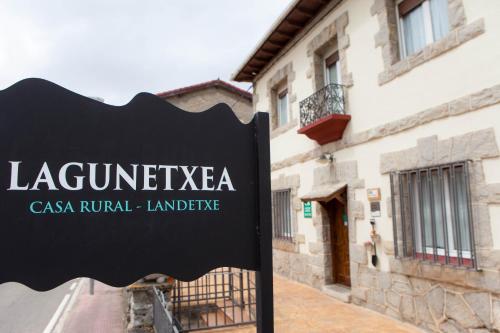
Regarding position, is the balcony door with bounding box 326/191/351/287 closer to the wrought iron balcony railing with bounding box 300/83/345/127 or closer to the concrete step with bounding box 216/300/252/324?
the wrought iron balcony railing with bounding box 300/83/345/127

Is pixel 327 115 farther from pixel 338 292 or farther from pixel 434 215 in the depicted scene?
pixel 338 292

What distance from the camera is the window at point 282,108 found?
9921 millimetres

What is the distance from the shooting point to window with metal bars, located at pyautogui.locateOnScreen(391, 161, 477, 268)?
463cm

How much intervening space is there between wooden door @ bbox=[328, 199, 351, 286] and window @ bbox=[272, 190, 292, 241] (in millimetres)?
1584

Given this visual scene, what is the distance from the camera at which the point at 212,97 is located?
61.8 ft

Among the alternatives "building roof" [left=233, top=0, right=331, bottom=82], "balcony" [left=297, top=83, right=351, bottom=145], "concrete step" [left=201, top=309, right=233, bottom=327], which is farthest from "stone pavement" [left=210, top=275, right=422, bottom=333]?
"building roof" [left=233, top=0, right=331, bottom=82]

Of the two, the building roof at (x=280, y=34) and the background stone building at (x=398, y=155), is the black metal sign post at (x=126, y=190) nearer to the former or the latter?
the background stone building at (x=398, y=155)

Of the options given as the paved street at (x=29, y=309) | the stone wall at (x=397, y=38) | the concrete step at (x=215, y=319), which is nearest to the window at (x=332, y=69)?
the stone wall at (x=397, y=38)

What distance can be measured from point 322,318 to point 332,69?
4.99 metres

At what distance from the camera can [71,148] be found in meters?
1.67

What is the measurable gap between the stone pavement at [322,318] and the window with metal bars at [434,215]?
1.08 m

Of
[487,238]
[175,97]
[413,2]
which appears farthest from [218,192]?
[175,97]

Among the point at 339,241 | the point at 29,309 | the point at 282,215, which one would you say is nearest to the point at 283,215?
the point at 282,215

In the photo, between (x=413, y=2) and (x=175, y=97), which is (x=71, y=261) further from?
(x=175, y=97)
